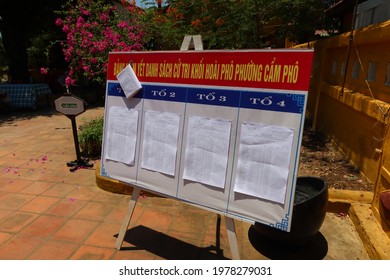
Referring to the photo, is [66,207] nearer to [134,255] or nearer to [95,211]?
[95,211]

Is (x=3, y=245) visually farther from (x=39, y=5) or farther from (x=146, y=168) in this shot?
(x=39, y=5)

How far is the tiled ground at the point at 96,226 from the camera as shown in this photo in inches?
123

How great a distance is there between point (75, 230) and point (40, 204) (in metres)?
0.90

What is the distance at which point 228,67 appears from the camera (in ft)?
7.77

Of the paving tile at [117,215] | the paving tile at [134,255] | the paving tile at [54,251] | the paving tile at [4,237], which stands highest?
the paving tile at [117,215]

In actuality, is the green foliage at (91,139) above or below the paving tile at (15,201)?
above

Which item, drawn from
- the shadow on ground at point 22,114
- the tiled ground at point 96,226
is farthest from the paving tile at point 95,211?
the shadow on ground at point 22,114

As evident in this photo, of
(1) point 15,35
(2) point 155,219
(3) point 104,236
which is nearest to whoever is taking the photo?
(3) point 104,236

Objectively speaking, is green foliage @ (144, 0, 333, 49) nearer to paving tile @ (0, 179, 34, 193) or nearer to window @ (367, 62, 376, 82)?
window @ (367, 62, 376, 82)

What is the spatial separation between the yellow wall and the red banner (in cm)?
181

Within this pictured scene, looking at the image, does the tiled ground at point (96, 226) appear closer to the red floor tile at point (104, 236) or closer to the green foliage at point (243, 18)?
the red floor tile at point (104, 236)

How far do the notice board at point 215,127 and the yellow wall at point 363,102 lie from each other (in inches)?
67.4

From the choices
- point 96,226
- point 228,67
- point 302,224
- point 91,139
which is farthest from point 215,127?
point 91,139

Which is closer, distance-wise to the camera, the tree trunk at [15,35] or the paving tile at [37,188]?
the paving tile at [37,188]
